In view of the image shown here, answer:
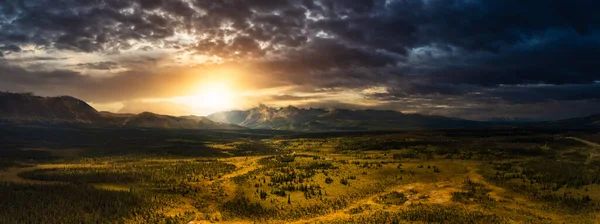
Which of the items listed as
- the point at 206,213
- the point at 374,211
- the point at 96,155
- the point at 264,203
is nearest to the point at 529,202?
the point at 374,211

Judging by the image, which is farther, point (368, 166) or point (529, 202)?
point (368, 166)

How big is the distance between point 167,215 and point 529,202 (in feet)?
170

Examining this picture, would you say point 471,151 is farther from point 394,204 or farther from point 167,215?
point 167,215

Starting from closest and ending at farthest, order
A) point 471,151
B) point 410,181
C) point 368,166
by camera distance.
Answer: point 410,181 → point 368,166 → point 471,151

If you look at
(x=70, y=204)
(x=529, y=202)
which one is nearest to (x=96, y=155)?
(x=70, y=204)

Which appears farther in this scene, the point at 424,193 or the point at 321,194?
the point at 321,194

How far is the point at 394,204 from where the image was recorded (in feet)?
167

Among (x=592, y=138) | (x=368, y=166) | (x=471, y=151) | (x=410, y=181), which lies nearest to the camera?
(x=410, y=181)

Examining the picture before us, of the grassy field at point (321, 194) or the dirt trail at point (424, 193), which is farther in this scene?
the dirt trail at point (424, 193)

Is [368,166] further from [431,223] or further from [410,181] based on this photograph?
[431,223]

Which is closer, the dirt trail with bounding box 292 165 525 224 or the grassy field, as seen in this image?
the grassy field

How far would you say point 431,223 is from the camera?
→ 135 ft

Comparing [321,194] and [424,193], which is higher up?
[424,193]

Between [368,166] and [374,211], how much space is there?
35.2 meters
